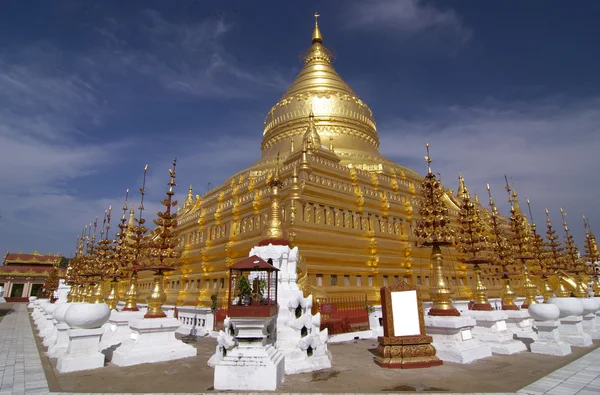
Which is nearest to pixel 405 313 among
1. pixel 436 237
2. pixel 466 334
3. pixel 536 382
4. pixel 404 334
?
pixel 404 334

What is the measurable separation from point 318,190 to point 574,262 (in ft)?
52.3

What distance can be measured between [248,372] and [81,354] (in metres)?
5.00

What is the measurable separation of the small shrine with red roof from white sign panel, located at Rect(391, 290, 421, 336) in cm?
6874

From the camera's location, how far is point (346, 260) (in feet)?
64.7

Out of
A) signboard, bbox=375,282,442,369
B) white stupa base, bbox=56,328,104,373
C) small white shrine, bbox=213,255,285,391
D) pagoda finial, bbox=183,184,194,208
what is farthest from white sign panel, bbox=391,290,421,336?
pagoda finial, bbox=183,184,194,208

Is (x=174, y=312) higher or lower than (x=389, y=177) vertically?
lower

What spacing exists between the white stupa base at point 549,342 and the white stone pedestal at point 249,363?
7983 millimetres

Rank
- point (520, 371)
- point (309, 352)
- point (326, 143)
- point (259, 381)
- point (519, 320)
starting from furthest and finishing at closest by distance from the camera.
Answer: point (326, 143) → point (519, 320) → point (309, 352) → point (520, 371) → point (259, 381)

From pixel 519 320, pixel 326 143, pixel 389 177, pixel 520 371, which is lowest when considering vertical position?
pixel 520 371

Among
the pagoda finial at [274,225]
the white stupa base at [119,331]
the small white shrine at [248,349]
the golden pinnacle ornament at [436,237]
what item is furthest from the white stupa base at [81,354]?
the golden pinnacle ornament at [436,237]

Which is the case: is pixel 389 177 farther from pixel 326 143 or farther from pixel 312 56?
pixel 312 56

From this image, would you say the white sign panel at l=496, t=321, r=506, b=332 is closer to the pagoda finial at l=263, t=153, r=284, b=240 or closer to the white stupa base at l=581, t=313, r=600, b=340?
the white stupa base at l=581, t=313, r=600, b=340

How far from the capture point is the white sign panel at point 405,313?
9172mm

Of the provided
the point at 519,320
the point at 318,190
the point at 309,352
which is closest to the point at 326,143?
the point at 318,190
